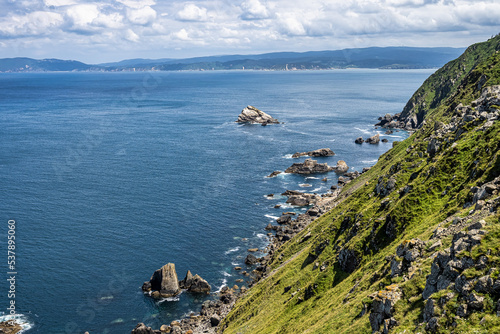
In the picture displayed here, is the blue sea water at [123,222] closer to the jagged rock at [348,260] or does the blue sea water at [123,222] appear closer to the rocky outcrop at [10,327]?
the rocky outcrop at [10,327]

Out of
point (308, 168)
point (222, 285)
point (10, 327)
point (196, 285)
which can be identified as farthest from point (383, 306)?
point (308, 168)

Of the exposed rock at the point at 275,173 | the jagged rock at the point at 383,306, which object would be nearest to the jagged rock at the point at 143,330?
the jagged rock at the point at 383,306

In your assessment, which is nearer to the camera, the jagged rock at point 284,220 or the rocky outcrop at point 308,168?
the jagged rock at point 284,220

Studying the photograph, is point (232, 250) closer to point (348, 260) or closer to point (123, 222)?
point (123, 222)

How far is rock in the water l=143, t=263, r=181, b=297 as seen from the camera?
86.2 meters

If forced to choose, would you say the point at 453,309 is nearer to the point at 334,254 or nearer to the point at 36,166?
the point at 334,254

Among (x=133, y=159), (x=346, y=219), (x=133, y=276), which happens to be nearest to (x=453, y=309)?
(x=346, y=219)

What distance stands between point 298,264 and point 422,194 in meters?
27.2

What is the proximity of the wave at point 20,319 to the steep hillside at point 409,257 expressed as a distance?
3644 centimetres

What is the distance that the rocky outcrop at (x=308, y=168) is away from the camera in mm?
165038

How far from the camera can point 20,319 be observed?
3039 inches

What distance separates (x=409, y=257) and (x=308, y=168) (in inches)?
4999

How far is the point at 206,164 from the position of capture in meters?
174

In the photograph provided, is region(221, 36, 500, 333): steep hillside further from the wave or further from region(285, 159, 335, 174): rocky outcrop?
region(285, 159, 335, 174): rocky outcrop
